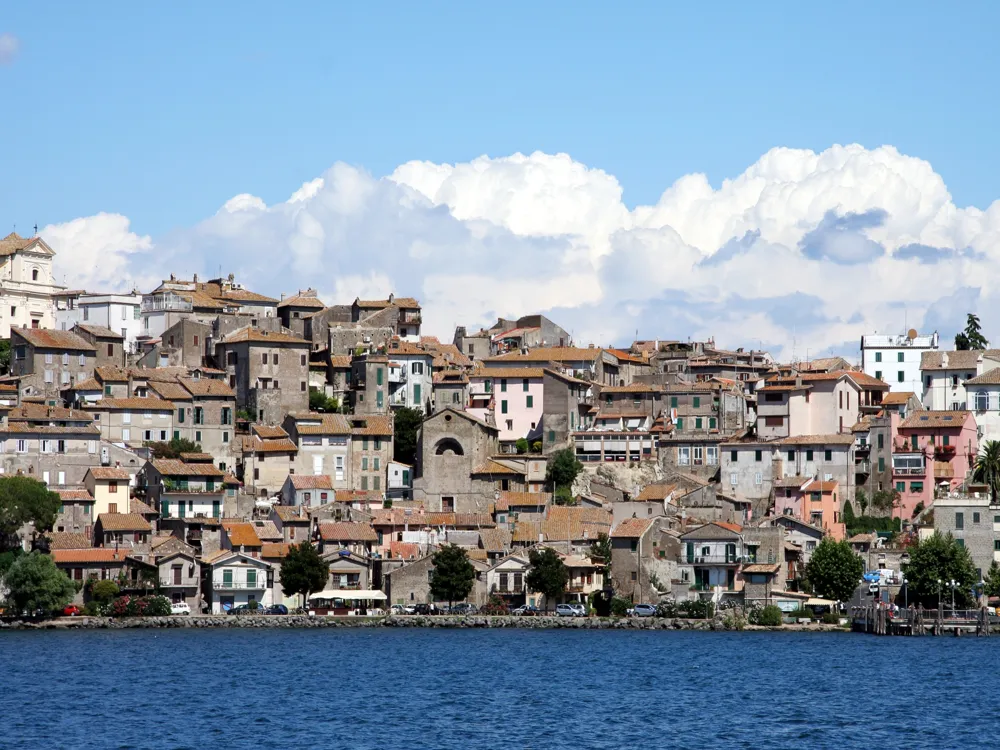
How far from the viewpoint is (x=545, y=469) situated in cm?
10500

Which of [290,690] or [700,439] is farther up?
[700,439]

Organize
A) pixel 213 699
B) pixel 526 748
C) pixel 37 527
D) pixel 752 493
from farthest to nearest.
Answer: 1. pixel 752 493
2. pixel 37 527
3. pixel 213 699
4. pixel 526 748

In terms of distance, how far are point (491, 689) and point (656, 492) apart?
32.7 metres

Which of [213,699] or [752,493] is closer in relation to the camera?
[213,699]

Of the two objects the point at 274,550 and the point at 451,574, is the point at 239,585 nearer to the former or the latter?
the point at 274,550

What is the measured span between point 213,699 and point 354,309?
6240 centimetres

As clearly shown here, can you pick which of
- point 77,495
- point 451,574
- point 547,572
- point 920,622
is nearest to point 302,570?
point 451,574

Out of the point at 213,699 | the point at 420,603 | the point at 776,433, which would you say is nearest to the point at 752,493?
the point at 776,433

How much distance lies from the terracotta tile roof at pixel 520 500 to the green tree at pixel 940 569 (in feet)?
69.2

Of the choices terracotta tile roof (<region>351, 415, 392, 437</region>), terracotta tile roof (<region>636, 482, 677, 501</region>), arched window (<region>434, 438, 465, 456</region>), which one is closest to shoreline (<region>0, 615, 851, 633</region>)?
terracotta tile roof (<region>636, 482, 677, 501</region>)

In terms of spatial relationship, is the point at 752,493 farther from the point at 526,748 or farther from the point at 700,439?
the point at 526,748

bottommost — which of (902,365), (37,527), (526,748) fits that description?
(526,748)

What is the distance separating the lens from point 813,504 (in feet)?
323

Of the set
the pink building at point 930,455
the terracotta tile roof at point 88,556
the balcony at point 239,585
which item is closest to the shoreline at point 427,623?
the balcony at point 239,585
